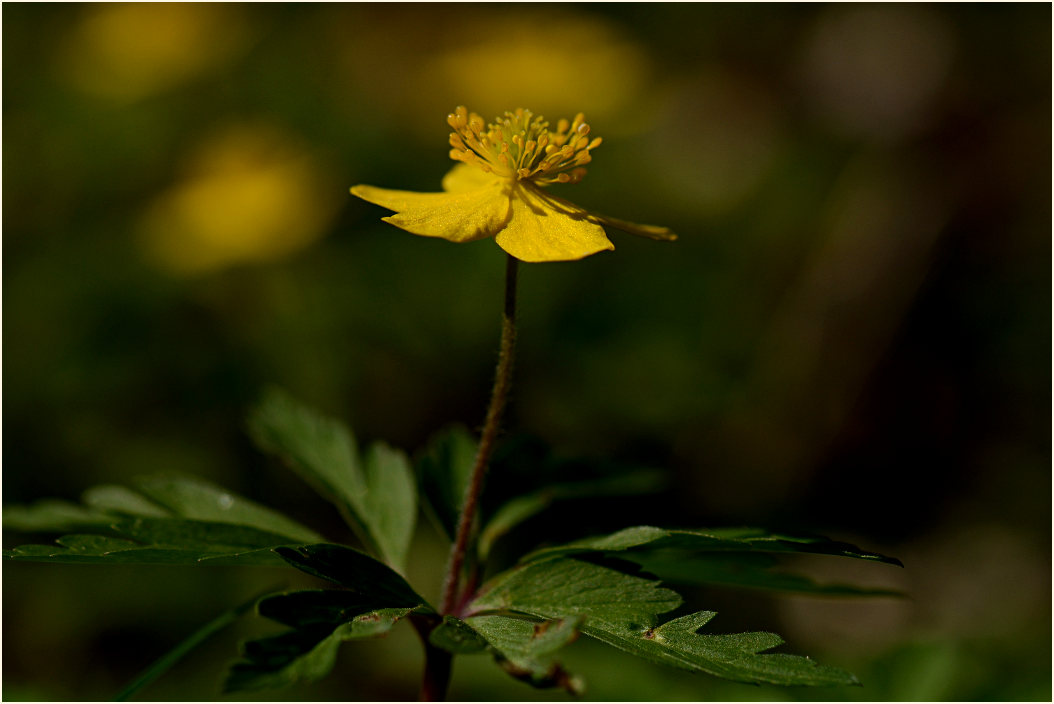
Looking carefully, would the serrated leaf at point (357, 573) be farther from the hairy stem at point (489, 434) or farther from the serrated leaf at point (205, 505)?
the serrated leaf at point (205, 505)

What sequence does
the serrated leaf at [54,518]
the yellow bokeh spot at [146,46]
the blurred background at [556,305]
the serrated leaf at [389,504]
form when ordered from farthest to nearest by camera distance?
the yellow bokeh spot at [146,46] < the blurred background at [556,305] < the serrated leaf at [389,504] < the serrated leaf at [54,518]

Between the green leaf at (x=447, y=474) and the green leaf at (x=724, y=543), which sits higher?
the green leaf at (x=724, y=543)

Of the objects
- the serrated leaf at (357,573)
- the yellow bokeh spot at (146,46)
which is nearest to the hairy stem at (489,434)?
the serrated leaf at (357,573)

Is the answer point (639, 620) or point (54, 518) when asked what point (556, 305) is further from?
point (639, 620)

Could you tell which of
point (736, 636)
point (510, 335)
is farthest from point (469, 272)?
point (736, 636)

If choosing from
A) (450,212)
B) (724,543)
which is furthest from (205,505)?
(724,543)
